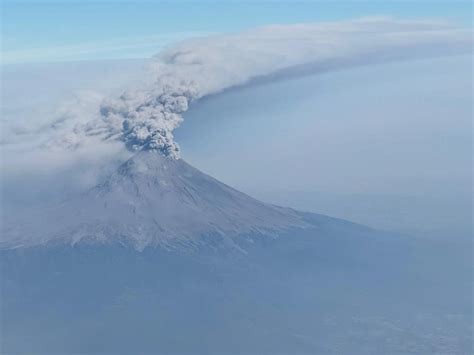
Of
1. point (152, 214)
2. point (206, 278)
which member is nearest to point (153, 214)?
point (152, 214)

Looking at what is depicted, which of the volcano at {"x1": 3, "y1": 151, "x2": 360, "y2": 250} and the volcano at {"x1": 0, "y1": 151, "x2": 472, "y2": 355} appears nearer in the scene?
the volcano at {"x1": 0, "y1": 151, "x2": 472, "y2": 355}

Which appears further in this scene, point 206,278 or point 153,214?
point 153,214

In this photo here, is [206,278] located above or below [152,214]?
below

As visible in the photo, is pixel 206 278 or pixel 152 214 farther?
pixel 152 214

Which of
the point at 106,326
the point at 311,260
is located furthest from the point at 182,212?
the point at 106,326

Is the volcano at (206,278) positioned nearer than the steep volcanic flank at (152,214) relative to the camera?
Yes

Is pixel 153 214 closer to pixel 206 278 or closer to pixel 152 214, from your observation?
pixel 152 214

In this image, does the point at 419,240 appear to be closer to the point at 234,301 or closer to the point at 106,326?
the point at 234,301

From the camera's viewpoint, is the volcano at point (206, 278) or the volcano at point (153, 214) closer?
the volcano at point (206, 278)

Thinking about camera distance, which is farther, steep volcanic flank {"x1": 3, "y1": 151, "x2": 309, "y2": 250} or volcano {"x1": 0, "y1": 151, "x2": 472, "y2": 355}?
steep volcanic flank {"x1": 3, "y1": 151, "x2": 309, "y2": 250}
